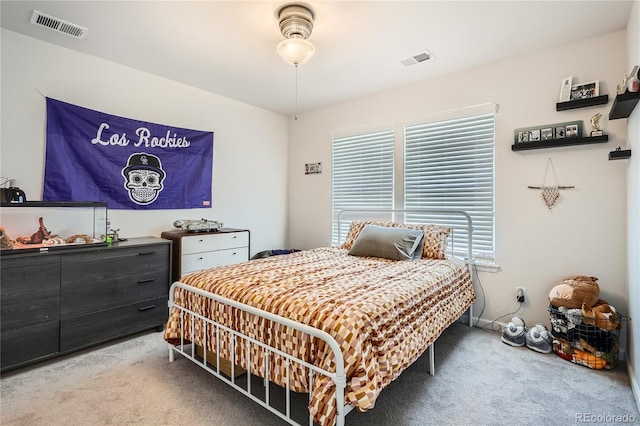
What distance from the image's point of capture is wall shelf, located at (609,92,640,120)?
1771 mm

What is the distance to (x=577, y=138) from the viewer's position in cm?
A: 244

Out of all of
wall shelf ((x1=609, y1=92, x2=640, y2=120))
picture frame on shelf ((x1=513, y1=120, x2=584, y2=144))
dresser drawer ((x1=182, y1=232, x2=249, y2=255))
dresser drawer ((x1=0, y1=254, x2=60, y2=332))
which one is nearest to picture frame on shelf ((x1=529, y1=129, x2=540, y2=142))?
picture frame on shelf ((x1=513, y1=120, x2=584, y2=144))

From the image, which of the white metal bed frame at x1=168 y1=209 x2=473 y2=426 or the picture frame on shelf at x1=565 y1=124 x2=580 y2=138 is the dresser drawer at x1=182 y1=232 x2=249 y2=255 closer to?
the white metal bed frame at x1=168 y1=209 x2=473 y2=426

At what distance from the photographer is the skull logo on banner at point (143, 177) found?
3016 millimetres

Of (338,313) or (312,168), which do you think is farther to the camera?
(312,168)

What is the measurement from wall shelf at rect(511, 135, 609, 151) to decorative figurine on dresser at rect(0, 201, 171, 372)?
3.34 metres

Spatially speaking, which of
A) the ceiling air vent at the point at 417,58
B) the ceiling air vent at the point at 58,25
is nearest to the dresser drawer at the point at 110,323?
the ceiling air vent at the point at 58,25

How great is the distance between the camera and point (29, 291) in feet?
6.90

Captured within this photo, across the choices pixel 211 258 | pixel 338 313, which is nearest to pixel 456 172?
pixel 338 313

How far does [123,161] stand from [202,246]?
1.11m

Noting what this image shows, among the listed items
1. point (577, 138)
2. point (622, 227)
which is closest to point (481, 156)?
point (577, 138)

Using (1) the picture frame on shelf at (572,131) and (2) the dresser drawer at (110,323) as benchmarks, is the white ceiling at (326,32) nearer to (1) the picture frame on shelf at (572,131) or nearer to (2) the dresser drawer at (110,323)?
(1) the picture frame on shelf at (572,131)

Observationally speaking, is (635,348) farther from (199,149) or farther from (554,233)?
(199,149)

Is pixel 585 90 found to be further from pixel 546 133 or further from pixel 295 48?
pixel 295 48
